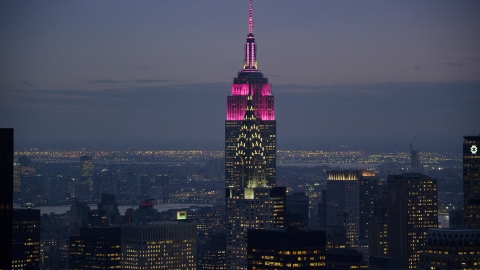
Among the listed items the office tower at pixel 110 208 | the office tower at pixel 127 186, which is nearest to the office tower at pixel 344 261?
the office tower at pixel 110 208

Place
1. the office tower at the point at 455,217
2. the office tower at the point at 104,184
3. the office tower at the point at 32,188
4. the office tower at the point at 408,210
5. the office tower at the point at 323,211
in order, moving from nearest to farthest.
Result: the office tower at the point at 455,217, the office tower at the point at 32,188, the office tower at the point at 408,210, the office tower at the point at 323,211, the office tower at the point at 104,184

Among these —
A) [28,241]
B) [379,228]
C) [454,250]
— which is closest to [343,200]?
[379,228]

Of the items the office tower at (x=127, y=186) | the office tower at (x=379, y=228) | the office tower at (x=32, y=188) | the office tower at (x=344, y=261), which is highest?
the office tower at (x=127, y=186)

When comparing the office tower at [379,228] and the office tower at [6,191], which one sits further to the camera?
the office tower at [379,228]

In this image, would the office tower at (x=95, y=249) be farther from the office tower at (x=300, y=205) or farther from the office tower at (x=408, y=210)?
the office tower at (x=408, y=210)

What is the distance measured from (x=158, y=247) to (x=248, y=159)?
857 cm

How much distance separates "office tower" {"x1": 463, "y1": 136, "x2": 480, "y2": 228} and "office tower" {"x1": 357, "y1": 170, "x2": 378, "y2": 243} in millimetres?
14981

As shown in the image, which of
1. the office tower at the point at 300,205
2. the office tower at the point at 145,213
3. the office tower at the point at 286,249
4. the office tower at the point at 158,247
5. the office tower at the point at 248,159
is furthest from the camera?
the office tower at the point at 300,205

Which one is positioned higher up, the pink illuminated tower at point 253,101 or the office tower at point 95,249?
the pink illuminated tower at point 253,101

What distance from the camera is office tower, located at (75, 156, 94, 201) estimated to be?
122125 mm

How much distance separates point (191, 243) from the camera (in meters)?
95.4

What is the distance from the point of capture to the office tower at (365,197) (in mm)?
111375

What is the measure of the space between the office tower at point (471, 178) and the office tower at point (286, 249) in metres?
17.8

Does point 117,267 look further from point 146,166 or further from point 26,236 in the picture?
point 146,166
